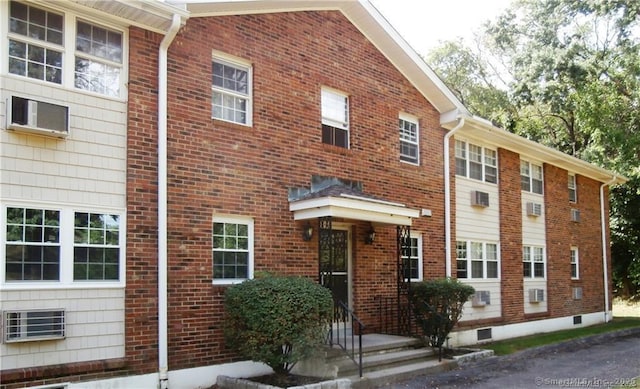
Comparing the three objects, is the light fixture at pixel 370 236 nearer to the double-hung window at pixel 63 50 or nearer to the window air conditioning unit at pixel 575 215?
the double-hung window at pixel 63 50

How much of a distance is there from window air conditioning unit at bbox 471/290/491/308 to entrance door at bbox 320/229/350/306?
15.6 feet

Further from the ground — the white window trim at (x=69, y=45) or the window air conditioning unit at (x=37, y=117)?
the white window trim at (x=69, y=45)

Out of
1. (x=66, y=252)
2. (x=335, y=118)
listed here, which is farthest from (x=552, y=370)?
→ (x=66, y=252)

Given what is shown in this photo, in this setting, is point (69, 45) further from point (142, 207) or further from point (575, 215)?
point (575, 215)

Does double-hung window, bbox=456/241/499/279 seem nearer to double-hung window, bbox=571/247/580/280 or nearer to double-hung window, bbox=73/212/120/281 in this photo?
double-hung window, bbox=571/247/580/280

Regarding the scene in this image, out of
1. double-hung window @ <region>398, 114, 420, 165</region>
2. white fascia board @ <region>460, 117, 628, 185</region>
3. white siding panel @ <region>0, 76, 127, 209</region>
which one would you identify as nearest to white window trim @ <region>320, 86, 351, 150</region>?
double-hung window @ <region>398, 114, 420, 165</region>

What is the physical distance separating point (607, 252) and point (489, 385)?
15.2 metres

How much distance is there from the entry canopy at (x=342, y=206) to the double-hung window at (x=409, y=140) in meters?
2.52

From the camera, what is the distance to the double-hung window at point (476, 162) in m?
15.7

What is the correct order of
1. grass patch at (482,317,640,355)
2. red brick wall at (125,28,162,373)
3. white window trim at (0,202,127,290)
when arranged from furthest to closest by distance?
grass patch at (482,317,640,355), red brick wall at (125,28,162,373), white window trim at (0,202,127,290)

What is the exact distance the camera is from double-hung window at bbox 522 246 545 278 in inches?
705

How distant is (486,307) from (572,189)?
289 inches

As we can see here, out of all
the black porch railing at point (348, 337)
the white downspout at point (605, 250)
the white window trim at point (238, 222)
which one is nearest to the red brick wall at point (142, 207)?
the white window trim at point (238, 222)

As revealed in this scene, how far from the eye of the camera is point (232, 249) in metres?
9.90
